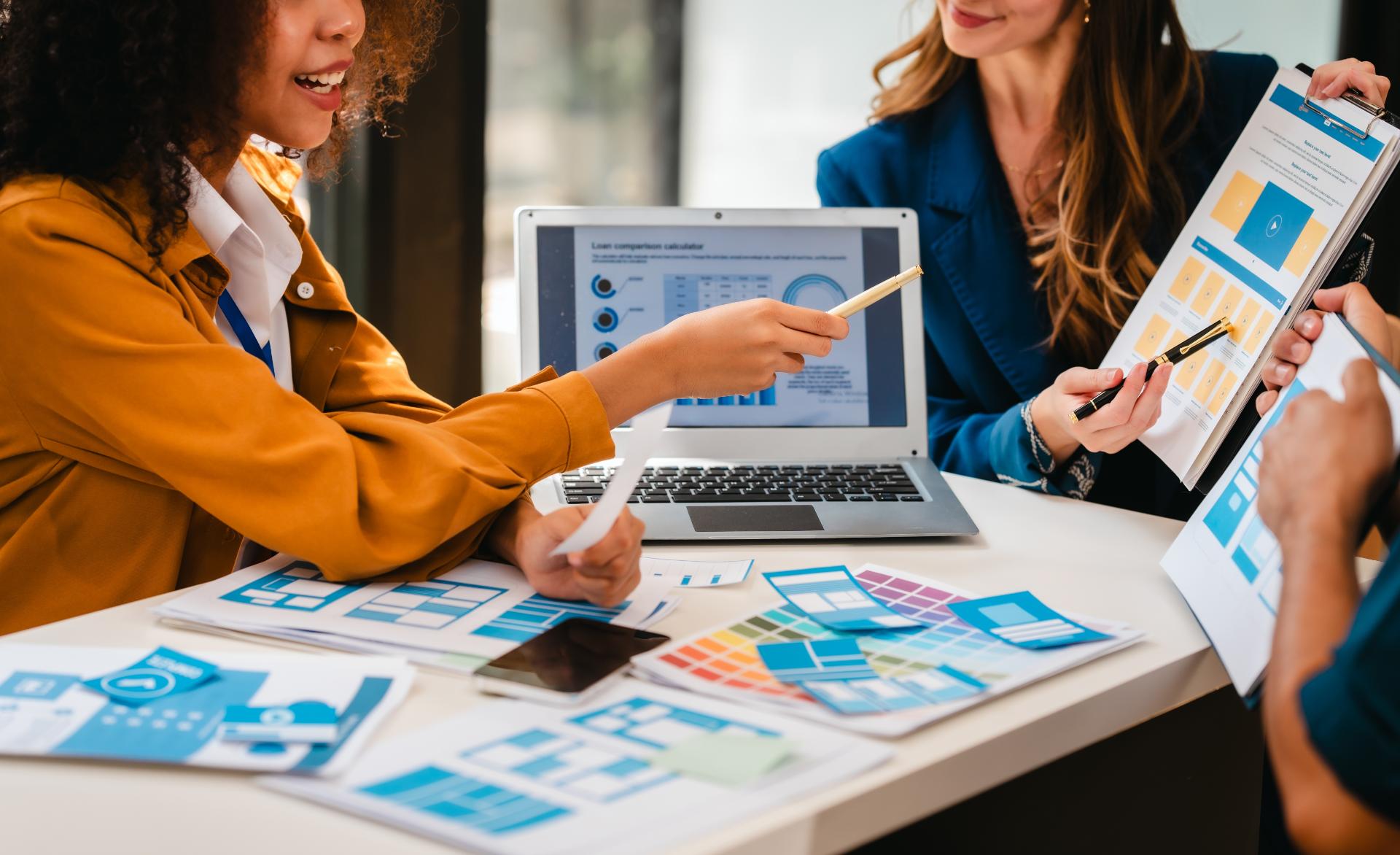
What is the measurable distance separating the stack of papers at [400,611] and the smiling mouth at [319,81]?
48 cm

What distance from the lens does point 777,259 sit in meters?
1.59

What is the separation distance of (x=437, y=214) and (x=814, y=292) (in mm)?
1230

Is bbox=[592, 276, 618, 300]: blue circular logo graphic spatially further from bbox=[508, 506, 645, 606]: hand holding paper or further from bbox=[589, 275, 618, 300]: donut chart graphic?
bbox=[508, 506, 645, 606]: hand holding paper

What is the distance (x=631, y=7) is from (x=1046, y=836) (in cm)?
255

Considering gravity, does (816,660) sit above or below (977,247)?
below

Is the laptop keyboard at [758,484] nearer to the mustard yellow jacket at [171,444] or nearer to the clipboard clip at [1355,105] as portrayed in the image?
the mustard yellow jacket at [171,444]

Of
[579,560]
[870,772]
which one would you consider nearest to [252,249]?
[579,560]

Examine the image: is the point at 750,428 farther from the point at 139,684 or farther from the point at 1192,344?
the point at 139,684

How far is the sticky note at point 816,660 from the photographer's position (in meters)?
0.89

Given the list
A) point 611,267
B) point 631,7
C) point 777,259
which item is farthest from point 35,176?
point 631,7

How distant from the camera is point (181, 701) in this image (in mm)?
828

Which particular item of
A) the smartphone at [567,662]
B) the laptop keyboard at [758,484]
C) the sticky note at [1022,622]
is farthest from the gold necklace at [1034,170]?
the smartphone at [567,662]

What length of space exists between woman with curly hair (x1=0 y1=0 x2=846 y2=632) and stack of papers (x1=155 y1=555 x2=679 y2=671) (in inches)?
0.9

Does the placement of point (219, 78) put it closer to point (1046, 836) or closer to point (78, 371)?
point (78, 371)
